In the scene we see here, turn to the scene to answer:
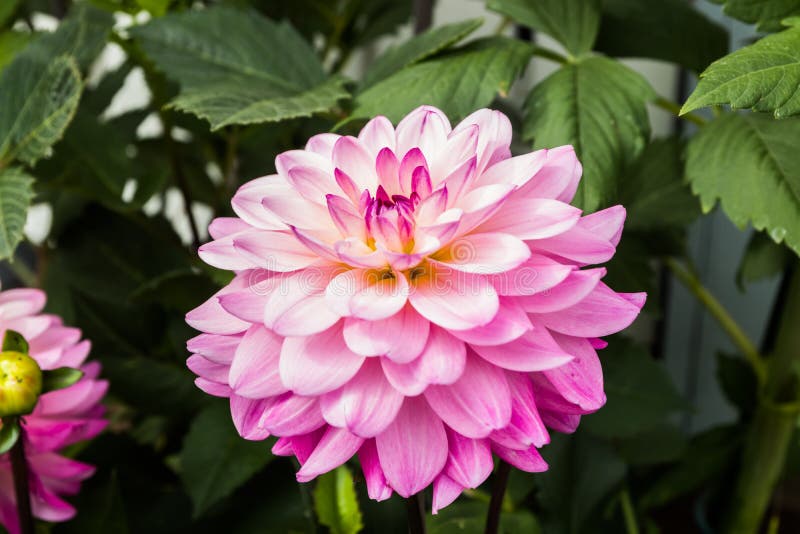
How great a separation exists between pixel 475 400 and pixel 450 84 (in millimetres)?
221

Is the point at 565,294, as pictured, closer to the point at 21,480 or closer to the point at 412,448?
the point at 412,448

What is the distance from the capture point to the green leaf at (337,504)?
38 cm

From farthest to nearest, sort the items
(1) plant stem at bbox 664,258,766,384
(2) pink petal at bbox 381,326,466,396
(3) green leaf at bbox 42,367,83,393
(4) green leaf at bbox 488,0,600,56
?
(1) plant stem at bbox 664,258,766,384, (4) green leaf at bbox 488,0,600,56, (3) green leaf at bbox 42,367,83,393, (2) pink petal at bbox 381,326,466,396

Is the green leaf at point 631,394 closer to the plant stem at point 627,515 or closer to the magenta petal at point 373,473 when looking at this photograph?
the plant stem at point 627,515

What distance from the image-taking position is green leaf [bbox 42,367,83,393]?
355 mm

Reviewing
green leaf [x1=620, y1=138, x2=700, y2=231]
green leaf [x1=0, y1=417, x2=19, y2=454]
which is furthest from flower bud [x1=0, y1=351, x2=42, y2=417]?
green leaf [x1=620, y1=138, x2=700, y2=231]

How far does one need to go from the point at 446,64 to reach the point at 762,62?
7.0 inches

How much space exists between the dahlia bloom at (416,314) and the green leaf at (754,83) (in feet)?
0.22

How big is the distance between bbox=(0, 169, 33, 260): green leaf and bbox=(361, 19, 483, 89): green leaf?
22 cm

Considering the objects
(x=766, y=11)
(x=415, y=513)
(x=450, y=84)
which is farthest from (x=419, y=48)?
(x=415, y=513)

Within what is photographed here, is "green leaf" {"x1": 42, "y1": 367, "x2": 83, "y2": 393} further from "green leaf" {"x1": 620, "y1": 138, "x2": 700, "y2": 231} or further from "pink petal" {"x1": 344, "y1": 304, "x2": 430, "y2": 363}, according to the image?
"green leaf" {"x1": 620, "y1": 138, "x2": 700, "y2": 231}

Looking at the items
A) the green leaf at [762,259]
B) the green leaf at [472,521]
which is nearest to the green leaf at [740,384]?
the green leaf at [762,259]

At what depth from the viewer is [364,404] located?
26 cm

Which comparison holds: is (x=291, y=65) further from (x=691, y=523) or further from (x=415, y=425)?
(x=691, y=523)
